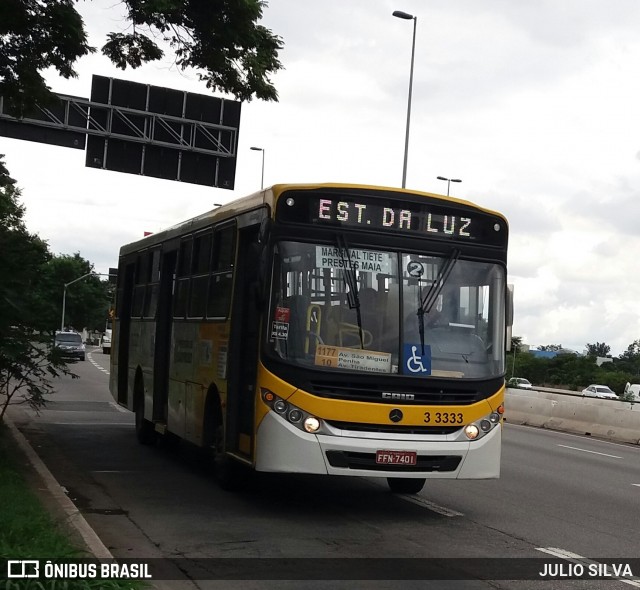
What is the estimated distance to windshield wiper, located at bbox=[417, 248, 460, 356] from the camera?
1080 cm

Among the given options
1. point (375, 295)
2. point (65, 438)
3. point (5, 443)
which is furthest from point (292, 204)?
point (65, 438)

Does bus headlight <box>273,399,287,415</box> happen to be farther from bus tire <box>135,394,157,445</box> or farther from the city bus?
bus tire <box>135,394,157,445</box>

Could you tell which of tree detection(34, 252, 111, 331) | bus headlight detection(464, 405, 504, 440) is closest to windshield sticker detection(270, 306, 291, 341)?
bus headlight detection(464, 405, 504, 440)

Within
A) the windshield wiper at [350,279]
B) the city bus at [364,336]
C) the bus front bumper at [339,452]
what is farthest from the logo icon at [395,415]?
the windshield wiper at [350,279]

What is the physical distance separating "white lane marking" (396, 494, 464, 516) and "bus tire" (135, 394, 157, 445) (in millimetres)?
5580

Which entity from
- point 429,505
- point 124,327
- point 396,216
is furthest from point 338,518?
point 124,327

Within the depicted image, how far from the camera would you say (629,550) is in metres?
9.80

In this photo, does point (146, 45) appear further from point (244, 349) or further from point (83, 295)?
point (83, 295)

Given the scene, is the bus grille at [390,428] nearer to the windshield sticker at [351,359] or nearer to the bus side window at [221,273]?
the windshield sticker at [351,359]

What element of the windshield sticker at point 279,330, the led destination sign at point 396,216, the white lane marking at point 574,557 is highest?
the led destination sign at point 396,216

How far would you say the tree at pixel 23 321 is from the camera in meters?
11.9

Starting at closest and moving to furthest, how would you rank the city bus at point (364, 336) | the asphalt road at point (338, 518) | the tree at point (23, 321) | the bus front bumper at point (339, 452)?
the asphalt road at point (338, 518)
the bus front bumper at point (339, 452)
the city bus at point (364, 336)
the tree at point (23, 321)

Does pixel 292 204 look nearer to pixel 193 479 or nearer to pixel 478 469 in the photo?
pixel 478 469

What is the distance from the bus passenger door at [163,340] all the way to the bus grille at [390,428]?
5530mm
